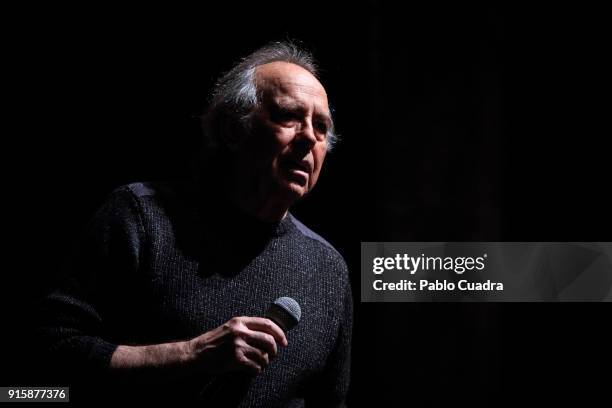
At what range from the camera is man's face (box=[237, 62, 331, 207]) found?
1579mm

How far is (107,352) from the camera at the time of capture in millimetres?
1321

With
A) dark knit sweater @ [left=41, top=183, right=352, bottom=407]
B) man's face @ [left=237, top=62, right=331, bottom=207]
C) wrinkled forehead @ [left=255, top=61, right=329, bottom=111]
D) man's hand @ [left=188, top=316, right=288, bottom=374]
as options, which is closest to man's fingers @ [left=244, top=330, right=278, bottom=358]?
man's hand @ [left=188, top=316, right=288, bottom=374]

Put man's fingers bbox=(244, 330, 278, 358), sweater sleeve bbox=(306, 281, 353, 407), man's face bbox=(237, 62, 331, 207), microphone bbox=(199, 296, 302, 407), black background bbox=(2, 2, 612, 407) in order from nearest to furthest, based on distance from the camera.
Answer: man's fingers bbox=(244, 330, 278, 358)
microphone bbox=(199, 296, 302, 407)
man's face bbox=(237, 62, 331, 207)
sweater sleeve bbox=(306, 281, 353, 407)
black background bbox=(2, 2, 612, 407)

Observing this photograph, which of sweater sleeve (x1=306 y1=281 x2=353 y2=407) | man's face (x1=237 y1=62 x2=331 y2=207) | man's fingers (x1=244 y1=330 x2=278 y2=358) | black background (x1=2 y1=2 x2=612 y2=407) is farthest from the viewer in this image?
black background (x1=2 y1=2 x2=612 y2=407)

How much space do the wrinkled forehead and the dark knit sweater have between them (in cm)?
36

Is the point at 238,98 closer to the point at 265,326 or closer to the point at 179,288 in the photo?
the point at 179,288

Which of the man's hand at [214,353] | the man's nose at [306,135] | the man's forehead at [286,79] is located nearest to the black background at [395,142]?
the man's forehead at [286,79]

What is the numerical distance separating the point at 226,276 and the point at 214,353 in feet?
0.89

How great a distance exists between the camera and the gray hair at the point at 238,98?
1633 mm

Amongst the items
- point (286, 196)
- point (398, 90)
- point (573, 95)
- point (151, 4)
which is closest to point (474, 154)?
point (398, 90)

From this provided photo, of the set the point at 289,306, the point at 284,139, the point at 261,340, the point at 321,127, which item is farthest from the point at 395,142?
the point at 261,340

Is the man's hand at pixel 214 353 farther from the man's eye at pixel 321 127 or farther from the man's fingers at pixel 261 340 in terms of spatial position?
the man's eye at pixel 321 127

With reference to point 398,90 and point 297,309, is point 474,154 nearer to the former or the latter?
point 398,90

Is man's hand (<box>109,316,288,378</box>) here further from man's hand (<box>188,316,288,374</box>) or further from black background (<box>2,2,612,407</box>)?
black background (<box>2,2,612,407</box>)
